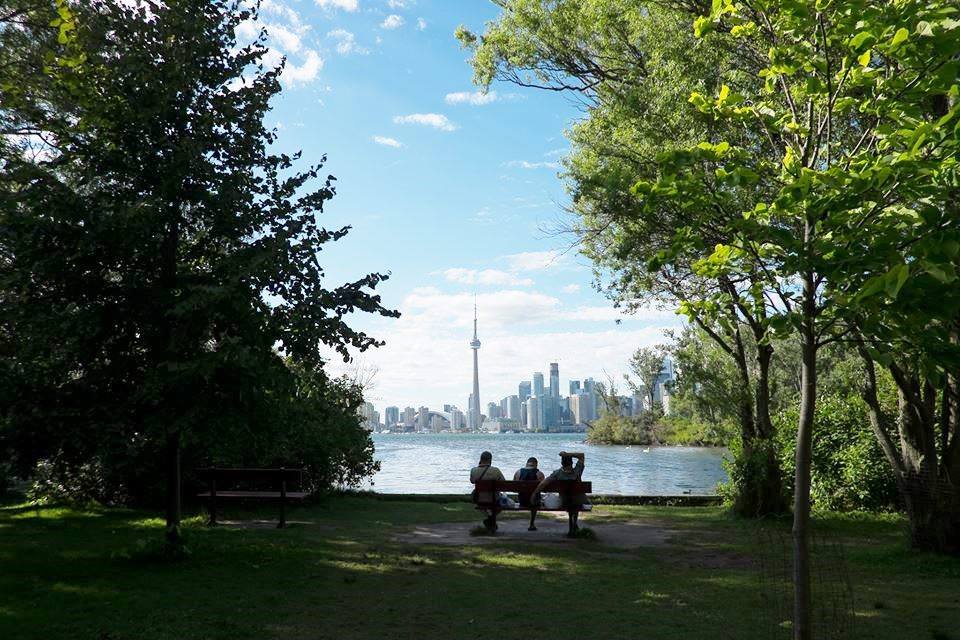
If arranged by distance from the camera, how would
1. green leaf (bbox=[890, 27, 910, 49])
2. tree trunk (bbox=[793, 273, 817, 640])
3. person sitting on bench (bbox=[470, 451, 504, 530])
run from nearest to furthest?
green leaf (bbox=[890, 27, 910, 49]) < tree trunk (bbox=[793, 273, 817, 640]) < person sitting on bench (bbox=[470, 451, 504, 530])

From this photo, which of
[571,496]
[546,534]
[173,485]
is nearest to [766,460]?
[571,496]

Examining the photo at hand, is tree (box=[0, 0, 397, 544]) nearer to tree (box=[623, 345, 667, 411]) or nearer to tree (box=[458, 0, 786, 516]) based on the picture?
tree (box=[458, 0, 786, 516])

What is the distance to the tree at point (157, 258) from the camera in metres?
8.09

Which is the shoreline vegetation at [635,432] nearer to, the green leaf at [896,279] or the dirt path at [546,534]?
the dirt path at [546,534]

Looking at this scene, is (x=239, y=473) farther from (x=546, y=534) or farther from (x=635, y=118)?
(x=635, y=118)

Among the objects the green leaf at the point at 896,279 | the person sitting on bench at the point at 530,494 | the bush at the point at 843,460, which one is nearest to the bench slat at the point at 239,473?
the person sitting on bench at the point at 530,494

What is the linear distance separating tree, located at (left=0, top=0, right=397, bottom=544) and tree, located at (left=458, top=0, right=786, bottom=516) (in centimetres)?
547

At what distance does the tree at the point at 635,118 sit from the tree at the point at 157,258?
5.47 metres

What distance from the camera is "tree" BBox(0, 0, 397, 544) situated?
809cm

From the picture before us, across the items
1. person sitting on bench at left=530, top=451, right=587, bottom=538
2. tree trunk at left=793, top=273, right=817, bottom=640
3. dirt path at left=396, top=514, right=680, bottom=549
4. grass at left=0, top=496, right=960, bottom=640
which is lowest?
dirt path at left=396, top=514, right=680, bottom=549

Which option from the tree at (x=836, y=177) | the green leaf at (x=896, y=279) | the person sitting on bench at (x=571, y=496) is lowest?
the person sitting on bench at (x=571, y=496)

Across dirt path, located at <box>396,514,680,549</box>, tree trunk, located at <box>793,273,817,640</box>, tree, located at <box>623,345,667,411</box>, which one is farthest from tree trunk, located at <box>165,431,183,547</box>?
tree, located at <box>623,345,667,411</box>

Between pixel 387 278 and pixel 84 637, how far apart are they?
17.0 ft

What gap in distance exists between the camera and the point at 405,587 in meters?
7.39
